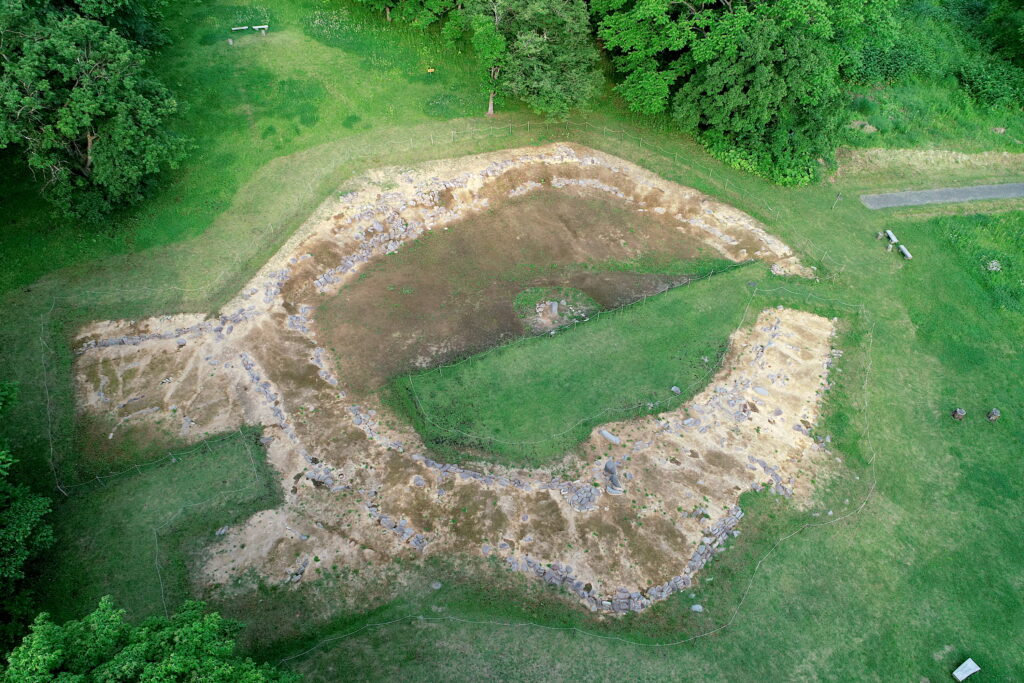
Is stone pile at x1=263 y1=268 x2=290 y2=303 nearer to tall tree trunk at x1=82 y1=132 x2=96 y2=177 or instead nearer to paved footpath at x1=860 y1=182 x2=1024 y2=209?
tall tree trunk at x1=82 y1=132 x2=96 y2=177

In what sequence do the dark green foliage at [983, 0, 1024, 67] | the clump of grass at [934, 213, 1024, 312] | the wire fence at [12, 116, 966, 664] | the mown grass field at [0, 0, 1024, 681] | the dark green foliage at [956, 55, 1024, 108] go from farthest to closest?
the dark green foliage at [983, 0, 1024, 67] < the dark green foliage at [956, 55, 1024, 108] < the clump of grass at [934, 213, 1024, 312] < the wire fence at [12, 116, 966, 664] < the mown grass field at [0, 0, 1024, 681]

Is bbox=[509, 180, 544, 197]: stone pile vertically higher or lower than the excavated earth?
higher

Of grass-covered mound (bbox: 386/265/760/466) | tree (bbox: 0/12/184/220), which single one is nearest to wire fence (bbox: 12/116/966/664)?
grass-covered mound (bbox: 386/265/760/466)

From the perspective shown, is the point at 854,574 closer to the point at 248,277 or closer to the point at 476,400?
the point at 476,400

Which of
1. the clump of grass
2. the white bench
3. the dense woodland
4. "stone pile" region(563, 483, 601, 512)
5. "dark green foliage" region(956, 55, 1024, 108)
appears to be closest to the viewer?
the white bench

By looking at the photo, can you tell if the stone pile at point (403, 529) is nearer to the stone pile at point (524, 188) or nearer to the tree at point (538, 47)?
the stone pile at point (524, 188)

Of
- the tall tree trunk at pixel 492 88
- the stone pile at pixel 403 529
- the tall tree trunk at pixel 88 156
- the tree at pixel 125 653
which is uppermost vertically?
the tall tree trunk at pixel 492 88

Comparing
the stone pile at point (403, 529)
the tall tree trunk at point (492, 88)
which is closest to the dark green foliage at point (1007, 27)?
the tall tree trunk at point (492, 88)

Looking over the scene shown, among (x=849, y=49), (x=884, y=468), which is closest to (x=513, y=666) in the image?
(x=884, y=468)
